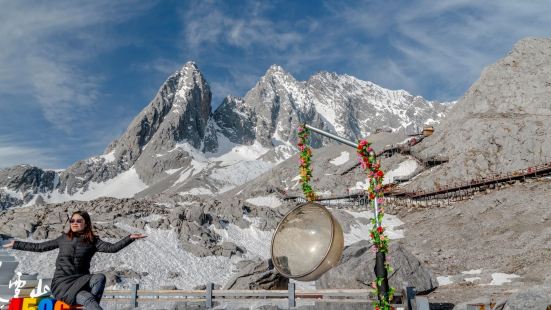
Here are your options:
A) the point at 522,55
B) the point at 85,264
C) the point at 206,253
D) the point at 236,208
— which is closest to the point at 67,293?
the point at 85,264

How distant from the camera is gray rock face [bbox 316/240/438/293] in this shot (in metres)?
18.4

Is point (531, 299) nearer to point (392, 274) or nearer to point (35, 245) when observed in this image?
point (35, 245)

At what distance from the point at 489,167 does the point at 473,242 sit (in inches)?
1177

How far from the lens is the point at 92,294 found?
15.8ft

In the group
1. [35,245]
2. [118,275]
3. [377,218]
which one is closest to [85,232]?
[35,245]

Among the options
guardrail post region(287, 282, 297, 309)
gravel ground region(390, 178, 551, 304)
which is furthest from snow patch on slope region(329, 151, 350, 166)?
guardrail post region(287, 282, 297, 309)

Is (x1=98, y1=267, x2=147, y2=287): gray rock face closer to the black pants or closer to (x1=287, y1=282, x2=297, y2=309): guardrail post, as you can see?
(x1=287, y1=282, x2=297, y2=309): guardrail post

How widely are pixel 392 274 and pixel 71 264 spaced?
52.0 ft

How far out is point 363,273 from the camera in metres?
18.6

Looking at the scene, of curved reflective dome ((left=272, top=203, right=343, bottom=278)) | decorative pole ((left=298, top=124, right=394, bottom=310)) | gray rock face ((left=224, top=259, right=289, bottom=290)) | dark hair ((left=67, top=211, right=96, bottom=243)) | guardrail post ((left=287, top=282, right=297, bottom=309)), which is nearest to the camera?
dark hair ((left=67, top=211, right=96, bottom=243))

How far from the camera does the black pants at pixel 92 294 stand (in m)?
4.71

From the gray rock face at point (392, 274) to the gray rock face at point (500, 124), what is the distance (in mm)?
45643

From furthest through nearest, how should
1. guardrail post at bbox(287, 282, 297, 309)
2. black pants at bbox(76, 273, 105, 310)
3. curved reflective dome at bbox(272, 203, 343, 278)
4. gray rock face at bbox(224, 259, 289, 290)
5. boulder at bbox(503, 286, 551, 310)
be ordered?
1. gray rock face at bbox(224, 259, 289, 290)
2. guardrail post at bbox(287, 282, 297, 309)
3. boulder at bbox(503, 286, 551, 310)
4. curved reflective dome at bbox(272, 203, 343, 278)
5. black pants at bbox(76, 273, 105, 310)

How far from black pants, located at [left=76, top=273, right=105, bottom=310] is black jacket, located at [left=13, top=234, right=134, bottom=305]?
6 centimetres
